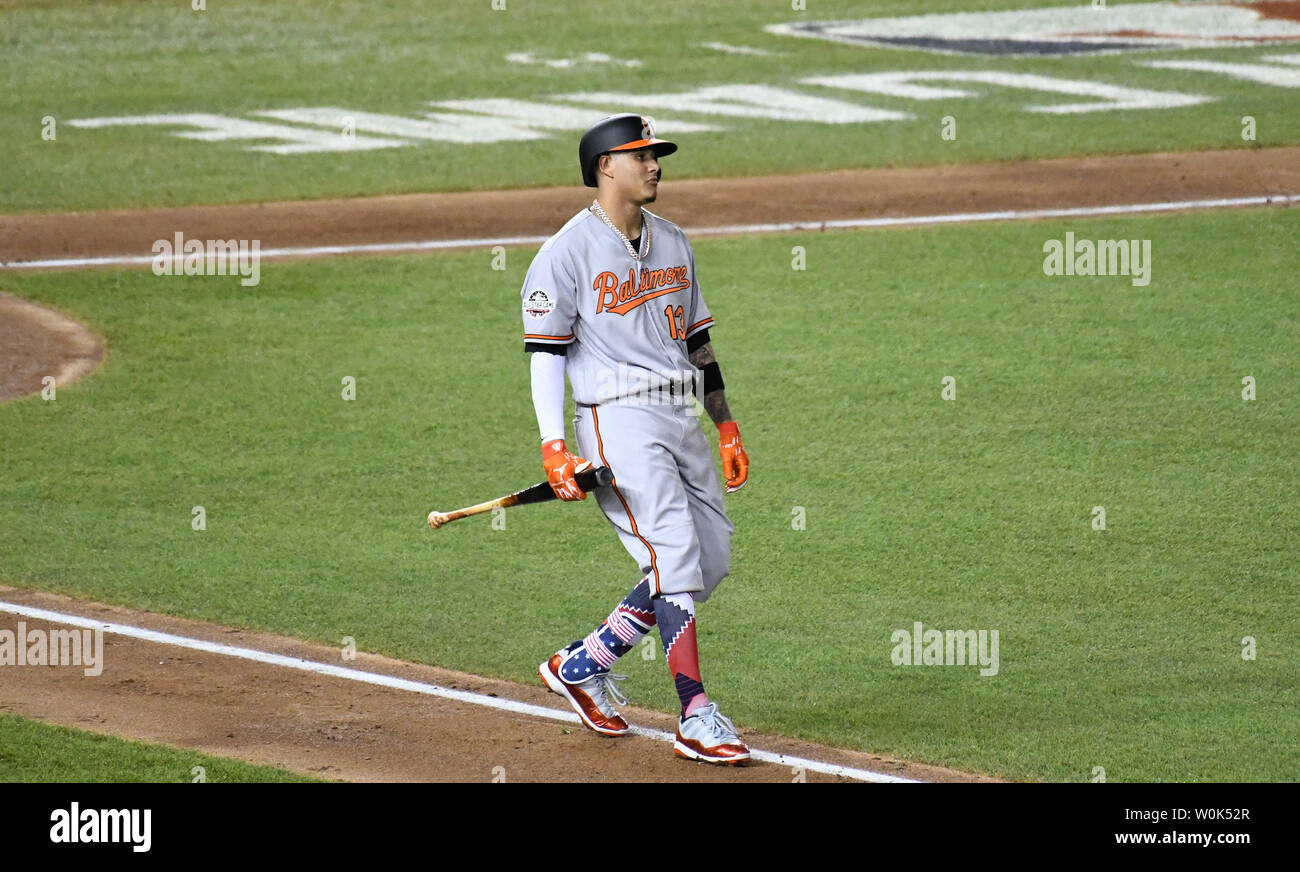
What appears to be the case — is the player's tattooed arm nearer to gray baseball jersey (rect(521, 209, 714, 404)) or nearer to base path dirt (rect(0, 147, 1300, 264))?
gray baseball jersey (rect(521, 209, 714, 404))

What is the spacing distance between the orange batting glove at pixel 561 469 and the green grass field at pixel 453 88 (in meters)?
11.3

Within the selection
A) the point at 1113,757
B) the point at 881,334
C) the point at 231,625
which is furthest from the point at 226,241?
the point at 1113,757

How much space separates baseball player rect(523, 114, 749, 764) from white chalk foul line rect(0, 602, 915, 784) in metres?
0.26

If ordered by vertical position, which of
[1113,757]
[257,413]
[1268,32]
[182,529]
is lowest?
[1113,757]

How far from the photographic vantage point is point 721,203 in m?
15.1

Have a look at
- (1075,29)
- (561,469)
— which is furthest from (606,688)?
(1075,29)

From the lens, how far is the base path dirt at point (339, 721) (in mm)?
5402

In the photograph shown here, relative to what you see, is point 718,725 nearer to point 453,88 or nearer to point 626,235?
point 626,235

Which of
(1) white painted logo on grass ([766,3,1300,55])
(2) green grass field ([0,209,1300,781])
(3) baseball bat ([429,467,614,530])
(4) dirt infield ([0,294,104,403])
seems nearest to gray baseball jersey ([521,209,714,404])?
(3) baseball bat ([429,467,614,530])

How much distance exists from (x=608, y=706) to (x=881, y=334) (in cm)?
579

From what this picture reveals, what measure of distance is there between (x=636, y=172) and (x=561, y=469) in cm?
103
